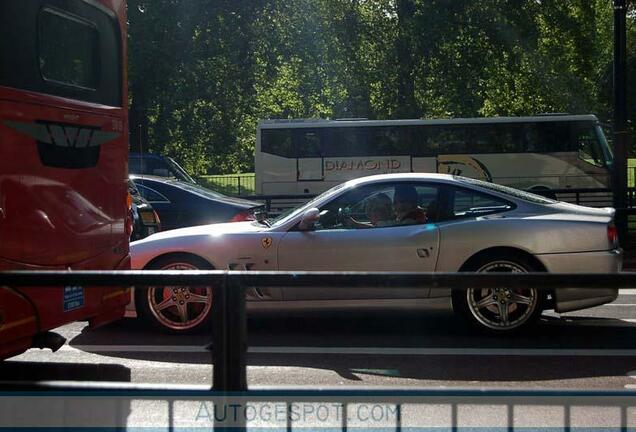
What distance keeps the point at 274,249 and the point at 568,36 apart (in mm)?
29424

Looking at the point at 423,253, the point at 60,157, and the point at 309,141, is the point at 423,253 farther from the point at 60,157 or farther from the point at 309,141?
the point at 309,141

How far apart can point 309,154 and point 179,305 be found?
2137cm

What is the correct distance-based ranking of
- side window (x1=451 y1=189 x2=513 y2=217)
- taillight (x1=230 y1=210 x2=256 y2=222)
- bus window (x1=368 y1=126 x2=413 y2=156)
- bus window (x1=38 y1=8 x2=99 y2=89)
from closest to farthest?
bus window (x1=38 y1=8 x2=99 y2=89)
side window (x1=451 y1=189 x2=513 y2=217)
taillight (x1=230 y1=210 x2=256 y2=222)
bus window (x1=368 y1=126 x2=413 y2=156)

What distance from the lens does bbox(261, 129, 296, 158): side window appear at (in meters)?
27.2

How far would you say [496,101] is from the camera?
121 ft

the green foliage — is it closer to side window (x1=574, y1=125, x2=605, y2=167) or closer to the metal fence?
side window (x1=574, y1=125, x2=605, y2=167)

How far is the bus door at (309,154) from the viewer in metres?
27.0

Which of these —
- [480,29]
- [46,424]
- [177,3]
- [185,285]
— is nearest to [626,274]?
[185,285]

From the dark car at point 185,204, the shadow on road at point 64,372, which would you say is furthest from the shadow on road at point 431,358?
the dark car at point 185,204

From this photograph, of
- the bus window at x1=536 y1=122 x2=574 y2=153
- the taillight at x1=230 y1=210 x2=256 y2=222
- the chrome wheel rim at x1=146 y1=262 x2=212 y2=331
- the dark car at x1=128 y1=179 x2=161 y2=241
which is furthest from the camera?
the bus window at x1=536 y1=122 x2=574 y2=153

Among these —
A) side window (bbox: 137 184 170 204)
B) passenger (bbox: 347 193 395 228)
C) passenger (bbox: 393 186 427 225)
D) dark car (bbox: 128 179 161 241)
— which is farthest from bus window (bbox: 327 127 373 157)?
passenger (bbox: 393 186 427 225)

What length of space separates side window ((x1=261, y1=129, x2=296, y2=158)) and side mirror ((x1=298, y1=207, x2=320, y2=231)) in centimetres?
1952

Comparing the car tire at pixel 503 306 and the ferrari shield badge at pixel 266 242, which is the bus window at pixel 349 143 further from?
the car tire at pixel 503 306

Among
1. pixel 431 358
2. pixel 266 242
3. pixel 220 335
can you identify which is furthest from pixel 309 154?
pixel 220 335
